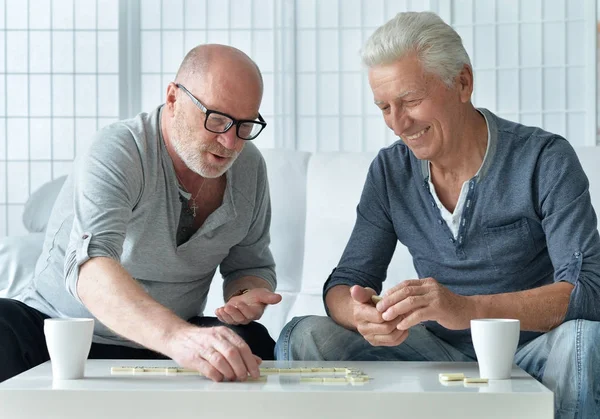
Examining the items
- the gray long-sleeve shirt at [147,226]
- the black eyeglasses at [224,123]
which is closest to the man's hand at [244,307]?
the gray long-sleeve shirt at [147,226]

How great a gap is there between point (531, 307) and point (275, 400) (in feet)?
2.05

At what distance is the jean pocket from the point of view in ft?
6.15

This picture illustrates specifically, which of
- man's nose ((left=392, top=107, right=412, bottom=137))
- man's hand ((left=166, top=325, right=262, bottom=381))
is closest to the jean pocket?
man's nose ((left=392, top=107, right=412, bottom=137))

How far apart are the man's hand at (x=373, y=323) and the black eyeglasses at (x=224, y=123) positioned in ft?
1.41

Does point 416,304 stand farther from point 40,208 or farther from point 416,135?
point 40,208

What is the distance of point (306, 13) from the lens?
14.8 feet

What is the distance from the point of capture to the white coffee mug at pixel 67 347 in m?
1.38

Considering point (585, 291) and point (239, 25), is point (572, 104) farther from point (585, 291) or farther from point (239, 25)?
point (585, 291)

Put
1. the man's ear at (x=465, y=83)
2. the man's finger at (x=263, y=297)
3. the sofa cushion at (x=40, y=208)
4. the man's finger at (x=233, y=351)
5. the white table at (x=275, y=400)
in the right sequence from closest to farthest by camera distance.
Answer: the white table at (x=275, y=400), the man's finger at (x=233, y=351), the man's finger at (x=263, y=297), the man's ear at (x=465, y=83), the sofa cushion at (x=40, y=208)

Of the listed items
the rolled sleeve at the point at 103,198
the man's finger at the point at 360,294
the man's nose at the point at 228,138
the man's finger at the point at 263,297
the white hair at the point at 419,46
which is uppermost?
the white hair at the point at 419,46

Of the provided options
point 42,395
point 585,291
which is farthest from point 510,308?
point 42,395

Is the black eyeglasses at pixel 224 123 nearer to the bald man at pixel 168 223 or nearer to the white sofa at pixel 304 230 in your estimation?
the bald man at pixel 168 223

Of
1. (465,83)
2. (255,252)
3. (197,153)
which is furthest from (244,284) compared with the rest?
(465,83)

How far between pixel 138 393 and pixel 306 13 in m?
3.51
